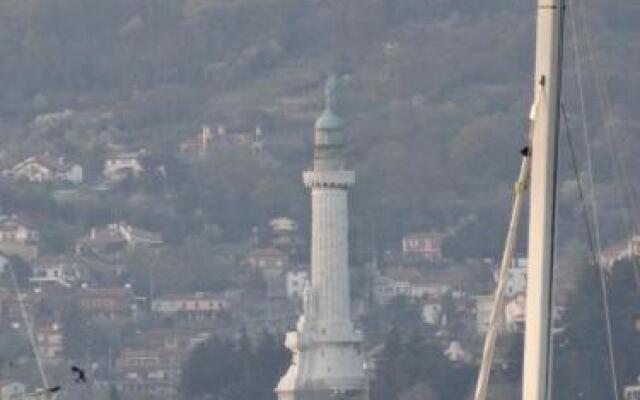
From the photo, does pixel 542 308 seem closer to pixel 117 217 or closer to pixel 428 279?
pixel 428 279

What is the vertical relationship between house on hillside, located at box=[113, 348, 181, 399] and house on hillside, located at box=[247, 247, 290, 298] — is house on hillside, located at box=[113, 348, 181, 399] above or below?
below

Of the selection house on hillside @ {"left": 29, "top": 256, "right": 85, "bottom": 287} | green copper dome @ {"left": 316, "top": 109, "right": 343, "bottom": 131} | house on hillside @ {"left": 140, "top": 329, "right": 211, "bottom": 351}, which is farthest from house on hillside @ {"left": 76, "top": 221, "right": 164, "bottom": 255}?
green copper dome @ {"left": 316, "top": 109, "right": 343, "bottom": 131}

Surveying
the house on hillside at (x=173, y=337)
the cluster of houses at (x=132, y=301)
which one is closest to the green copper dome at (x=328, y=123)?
the cluster of houses at (x=132, y=301)

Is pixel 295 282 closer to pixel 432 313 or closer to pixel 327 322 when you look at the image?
pixel 432 313

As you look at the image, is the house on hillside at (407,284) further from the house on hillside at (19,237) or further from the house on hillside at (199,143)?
the house on hillside at (199,143)

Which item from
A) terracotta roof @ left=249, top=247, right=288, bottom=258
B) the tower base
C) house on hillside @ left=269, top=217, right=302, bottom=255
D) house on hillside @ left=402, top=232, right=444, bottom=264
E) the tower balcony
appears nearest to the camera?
the tower base

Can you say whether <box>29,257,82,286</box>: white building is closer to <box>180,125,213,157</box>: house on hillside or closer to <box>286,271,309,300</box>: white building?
<box>286,271,309,300</box>: white building
